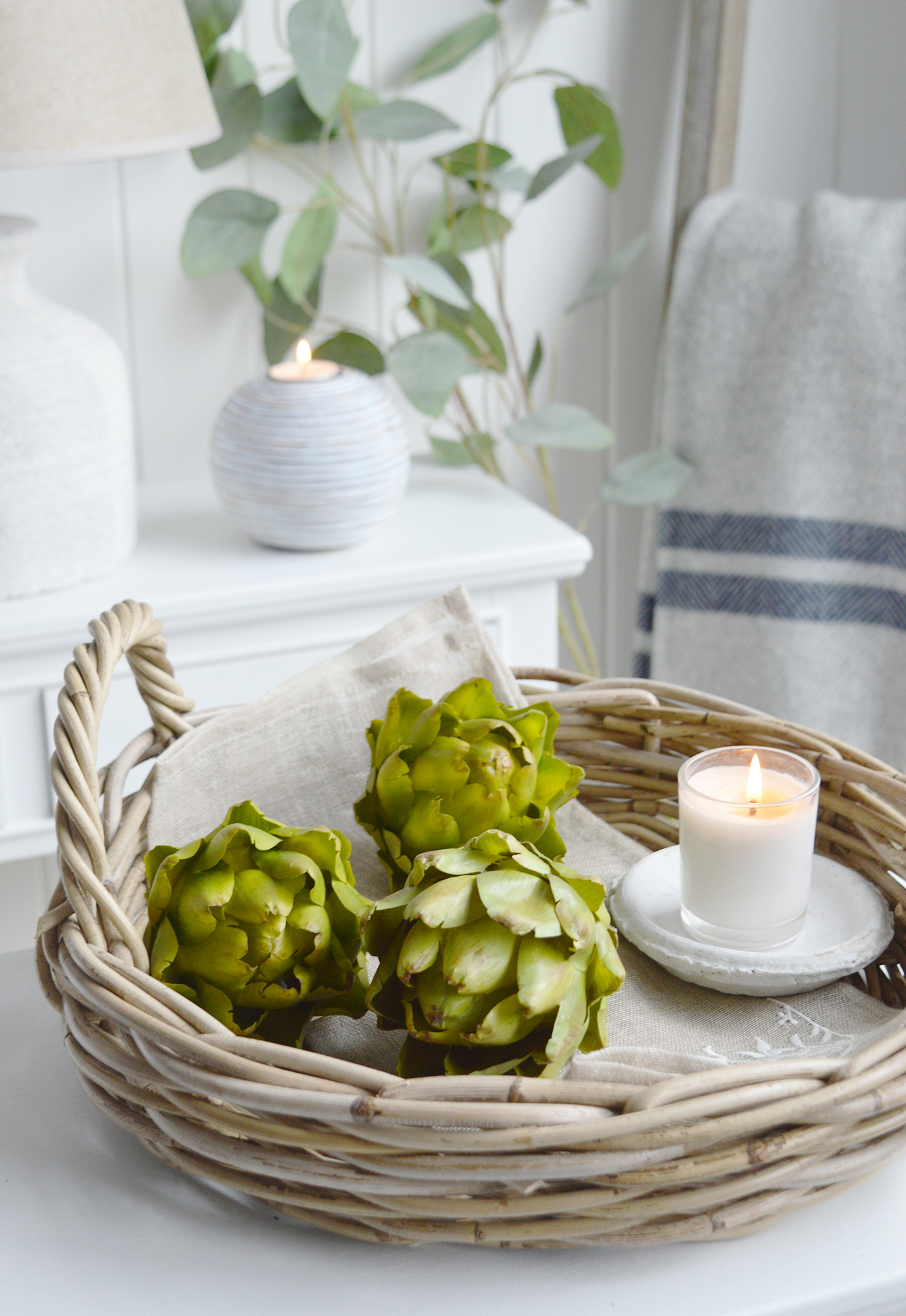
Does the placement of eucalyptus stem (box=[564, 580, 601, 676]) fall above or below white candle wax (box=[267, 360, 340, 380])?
below

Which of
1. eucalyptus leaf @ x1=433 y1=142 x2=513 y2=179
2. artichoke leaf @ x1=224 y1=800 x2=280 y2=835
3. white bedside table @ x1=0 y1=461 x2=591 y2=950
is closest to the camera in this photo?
artichoke leaf @ x1=224 y1=800 x2=280 y2=835

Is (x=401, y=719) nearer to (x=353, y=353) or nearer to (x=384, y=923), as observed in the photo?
(x=384, y=923)

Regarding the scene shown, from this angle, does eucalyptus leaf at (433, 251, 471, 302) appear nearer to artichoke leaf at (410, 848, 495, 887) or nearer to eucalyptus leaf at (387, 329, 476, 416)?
eucalyptus leaf at (387, 329, 476, 416)

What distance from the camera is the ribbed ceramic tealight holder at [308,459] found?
3.31ft

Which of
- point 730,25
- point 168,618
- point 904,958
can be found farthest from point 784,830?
point 730,25

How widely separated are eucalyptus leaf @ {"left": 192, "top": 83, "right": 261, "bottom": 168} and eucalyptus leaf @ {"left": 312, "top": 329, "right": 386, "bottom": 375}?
179mm

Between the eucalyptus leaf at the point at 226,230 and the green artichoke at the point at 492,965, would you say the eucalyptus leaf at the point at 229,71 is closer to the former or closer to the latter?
the eucalyptus leaf at the point at 226,230

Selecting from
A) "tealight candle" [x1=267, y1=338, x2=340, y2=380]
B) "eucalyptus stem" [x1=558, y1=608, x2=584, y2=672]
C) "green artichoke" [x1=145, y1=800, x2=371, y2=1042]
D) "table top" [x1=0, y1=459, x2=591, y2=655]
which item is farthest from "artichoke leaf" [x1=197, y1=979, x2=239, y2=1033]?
"eucalyptus stem" [x1=558, y1=608, x2=584, y2=672]

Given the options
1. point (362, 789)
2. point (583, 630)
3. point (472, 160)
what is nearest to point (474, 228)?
point (472, 160)

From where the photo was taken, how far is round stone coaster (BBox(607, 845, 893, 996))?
1.70 ft

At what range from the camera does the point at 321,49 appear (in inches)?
41.9

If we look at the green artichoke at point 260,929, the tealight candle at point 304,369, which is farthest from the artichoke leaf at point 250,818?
the tealight candle at point 304,369

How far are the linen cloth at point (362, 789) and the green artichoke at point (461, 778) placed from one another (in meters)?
0.06

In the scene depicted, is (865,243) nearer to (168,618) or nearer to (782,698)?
(782,698)
